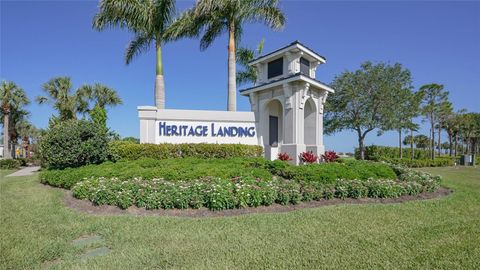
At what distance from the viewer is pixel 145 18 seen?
14141mm

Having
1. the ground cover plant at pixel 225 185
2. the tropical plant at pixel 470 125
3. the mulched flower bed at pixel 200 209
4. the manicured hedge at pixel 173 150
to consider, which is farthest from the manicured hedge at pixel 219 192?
the tropical plant at pixel 470 125

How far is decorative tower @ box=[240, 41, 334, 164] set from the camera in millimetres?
13094

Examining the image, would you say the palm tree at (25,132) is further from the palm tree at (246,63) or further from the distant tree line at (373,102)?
the distant tree line at (373,102)

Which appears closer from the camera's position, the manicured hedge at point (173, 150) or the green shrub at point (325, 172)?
the green shrub at point (325, 172)

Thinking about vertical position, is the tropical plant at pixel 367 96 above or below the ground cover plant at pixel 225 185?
above

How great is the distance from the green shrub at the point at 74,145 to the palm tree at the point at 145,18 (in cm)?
397

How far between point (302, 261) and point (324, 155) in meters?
11.1

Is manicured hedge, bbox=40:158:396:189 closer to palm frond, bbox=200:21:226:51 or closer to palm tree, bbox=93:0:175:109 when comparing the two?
palm tree, bbox=93:0:175:109

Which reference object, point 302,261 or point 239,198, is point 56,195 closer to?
point 239,198

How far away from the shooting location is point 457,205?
22.9ft

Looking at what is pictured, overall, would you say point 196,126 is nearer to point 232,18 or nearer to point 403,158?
point 232,18

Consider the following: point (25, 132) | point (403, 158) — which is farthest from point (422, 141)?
point (25, 132)

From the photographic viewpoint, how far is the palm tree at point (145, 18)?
13.7 m

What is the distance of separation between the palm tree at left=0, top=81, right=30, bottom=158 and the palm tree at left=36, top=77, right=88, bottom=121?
176 centimetres
